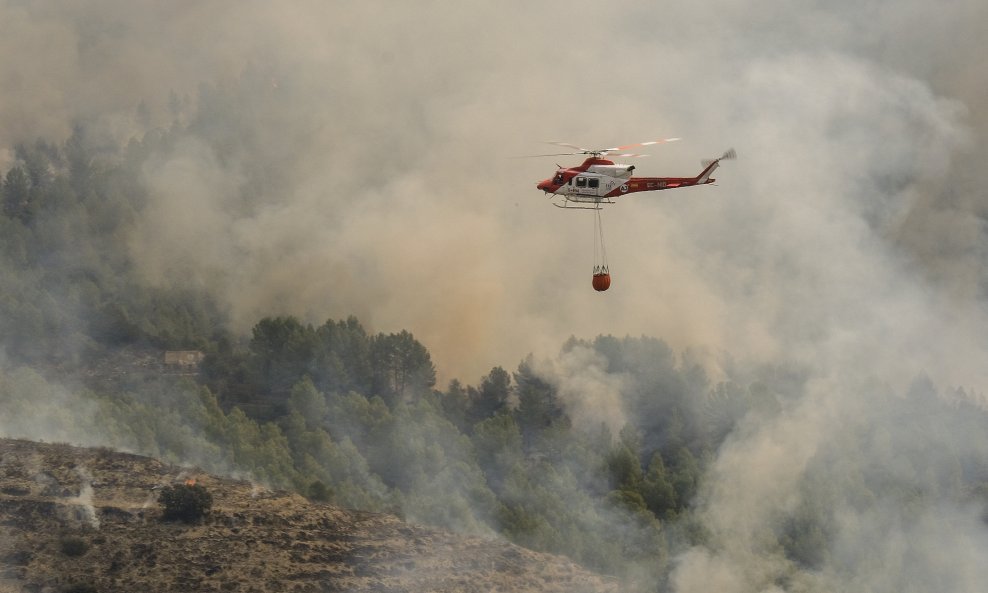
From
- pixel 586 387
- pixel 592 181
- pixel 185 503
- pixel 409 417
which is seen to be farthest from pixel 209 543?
pixel 586 387

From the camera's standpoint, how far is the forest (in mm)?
135250

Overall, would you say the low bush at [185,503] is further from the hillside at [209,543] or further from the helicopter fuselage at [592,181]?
the helicopter fuselage at [592,181]

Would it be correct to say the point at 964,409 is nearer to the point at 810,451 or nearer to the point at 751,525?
the point at 810,451

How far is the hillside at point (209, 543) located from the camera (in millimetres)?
107438

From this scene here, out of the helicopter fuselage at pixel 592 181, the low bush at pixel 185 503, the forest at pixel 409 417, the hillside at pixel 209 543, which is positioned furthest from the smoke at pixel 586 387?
the low bush at pixel 185 503

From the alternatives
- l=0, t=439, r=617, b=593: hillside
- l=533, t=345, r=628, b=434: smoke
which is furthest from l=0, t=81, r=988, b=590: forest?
l=0, t=439, r=617, b=593: hillside

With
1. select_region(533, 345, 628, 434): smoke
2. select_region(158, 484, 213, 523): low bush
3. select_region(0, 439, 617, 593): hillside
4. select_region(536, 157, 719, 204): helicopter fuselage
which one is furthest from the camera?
select_region(533, 345, 628, 434): smoke

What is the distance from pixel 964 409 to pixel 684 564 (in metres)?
44.5

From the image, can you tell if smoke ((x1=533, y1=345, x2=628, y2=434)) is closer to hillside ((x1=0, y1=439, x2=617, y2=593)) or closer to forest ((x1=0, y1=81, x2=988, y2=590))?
forest ((x1=0, y1=81, x2=988, y2=590))

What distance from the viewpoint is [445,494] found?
138 metres

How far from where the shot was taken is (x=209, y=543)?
111m

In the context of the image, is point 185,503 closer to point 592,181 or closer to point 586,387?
point 592,181

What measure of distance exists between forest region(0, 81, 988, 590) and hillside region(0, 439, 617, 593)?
11.2 meters

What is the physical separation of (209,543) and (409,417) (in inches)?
1656
